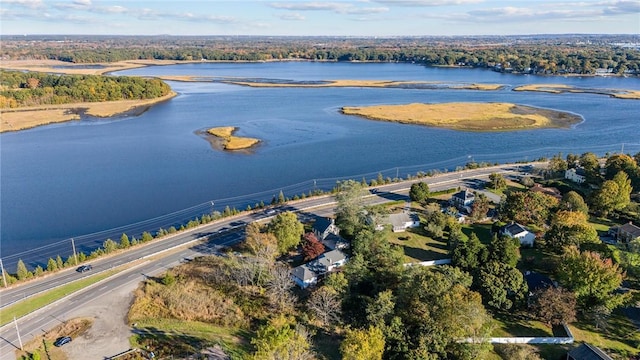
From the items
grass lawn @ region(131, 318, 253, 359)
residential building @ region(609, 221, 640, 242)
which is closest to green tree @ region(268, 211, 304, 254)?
grass lawn @ region(131, 318, 253, 359)

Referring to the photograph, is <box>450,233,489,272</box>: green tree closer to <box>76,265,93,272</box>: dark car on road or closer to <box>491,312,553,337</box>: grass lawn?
<box>491,312,553,337</box>: grass lawn

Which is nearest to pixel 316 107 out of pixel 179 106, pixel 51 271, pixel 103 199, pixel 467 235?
pixel 179 106

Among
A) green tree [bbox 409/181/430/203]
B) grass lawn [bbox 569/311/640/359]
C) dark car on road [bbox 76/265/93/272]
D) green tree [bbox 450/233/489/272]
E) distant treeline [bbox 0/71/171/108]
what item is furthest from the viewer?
distant treeline [bbox 0/71/171/108]

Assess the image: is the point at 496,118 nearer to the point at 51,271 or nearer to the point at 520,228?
the point at 520,228

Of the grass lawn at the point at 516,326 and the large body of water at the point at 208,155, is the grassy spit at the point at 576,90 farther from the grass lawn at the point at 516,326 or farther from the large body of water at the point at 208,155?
the grass lawn at the point at 516,326

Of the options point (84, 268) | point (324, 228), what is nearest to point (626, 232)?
point (324, 228)

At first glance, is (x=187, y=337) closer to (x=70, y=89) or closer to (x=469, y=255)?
(x=469, y=255)

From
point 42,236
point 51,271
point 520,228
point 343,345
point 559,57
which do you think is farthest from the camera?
point 559,57
